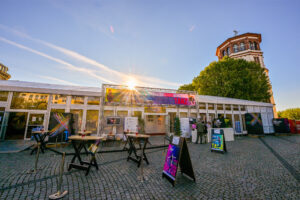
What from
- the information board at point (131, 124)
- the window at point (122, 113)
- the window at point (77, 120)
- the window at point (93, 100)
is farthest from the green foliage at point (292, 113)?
the window at point (77, 120)

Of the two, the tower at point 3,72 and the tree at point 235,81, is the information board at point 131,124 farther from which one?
the tower at point 3,72

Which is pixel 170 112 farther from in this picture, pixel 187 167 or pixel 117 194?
pixel 117 194

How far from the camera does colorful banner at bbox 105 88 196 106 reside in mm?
10016

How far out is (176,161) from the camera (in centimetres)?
351

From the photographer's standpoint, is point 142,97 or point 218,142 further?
point 142,97

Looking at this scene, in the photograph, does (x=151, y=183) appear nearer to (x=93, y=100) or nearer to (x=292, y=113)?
(x=93, y=100)

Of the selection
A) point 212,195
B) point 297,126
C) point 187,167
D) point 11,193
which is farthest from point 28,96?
point 297,126

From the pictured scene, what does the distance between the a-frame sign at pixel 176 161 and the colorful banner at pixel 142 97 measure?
6918 millimetres

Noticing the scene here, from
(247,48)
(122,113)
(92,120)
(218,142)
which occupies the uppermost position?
(247,48)

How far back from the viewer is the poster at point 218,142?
6.97 metres

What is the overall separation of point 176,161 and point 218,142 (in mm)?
4995

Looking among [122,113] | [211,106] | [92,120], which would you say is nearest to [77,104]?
[92,120]

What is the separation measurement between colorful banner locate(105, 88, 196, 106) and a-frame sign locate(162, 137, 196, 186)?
692cm

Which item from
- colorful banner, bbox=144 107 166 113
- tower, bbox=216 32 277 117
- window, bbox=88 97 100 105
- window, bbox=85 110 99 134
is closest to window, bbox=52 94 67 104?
window, bbox=88 97 100 105
